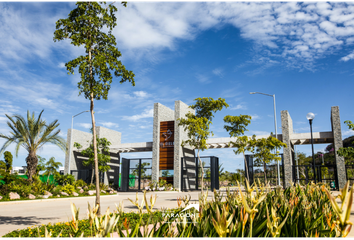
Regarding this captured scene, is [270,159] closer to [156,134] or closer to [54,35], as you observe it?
[156,134]

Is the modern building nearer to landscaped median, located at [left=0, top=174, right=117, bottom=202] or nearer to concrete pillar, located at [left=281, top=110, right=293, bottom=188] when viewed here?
concrete pillar, located at [left=281, top=110, right=293, bottom=188]

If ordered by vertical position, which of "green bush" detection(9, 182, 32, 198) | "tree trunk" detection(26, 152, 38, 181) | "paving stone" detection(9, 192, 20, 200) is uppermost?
"tree trunk" detection(26, 152, 38, 181)

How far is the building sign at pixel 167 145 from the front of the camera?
32.9 metres

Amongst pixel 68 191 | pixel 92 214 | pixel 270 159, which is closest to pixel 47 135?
pixel 68 191

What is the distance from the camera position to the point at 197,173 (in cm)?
3256

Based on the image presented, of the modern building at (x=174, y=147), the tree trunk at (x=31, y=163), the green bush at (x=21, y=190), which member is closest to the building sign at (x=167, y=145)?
the modern building at (x=174, y=147)

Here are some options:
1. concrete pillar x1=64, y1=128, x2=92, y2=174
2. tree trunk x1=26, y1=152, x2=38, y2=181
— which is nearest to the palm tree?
tree trunk x1=26, y1=152, x2=38, y2=181

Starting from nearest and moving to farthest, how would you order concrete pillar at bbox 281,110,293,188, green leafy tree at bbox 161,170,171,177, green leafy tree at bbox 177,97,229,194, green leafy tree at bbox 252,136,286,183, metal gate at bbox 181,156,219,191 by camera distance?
→ green leafy tree at bbox 177,97,229,194
green leafy tree at bbox 252,136,286,183
concrete pillar at bbox 281,110,293,188
metal gate at bbox 181,156,219,191
green leafy tree at bbox 161,170,171,177

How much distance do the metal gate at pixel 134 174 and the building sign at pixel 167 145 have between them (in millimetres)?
2014

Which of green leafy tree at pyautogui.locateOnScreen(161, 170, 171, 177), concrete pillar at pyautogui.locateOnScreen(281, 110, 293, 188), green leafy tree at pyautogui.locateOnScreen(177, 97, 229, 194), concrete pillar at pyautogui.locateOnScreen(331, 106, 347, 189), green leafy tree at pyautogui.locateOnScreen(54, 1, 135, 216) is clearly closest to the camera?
green leafy tree at pyautogui.locateOnScreen(54, 1, 135, 216)

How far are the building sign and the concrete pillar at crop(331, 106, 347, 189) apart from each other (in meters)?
17.4

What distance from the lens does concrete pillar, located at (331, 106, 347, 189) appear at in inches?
1014

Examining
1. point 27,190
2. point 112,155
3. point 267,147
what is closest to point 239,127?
point 267,147

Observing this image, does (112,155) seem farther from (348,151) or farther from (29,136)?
(348,151)
